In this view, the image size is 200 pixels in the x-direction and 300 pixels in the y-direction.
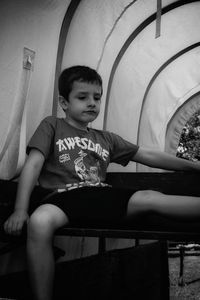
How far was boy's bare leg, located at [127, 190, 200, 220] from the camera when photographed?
155cm

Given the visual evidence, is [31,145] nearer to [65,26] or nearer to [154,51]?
[65,26]

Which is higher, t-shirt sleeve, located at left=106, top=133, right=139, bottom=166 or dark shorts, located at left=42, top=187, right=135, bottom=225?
t-shirt sleeve, located at left=106, top=133, right=139, bottom=166

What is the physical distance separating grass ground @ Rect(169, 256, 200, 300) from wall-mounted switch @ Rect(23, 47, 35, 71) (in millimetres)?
2082

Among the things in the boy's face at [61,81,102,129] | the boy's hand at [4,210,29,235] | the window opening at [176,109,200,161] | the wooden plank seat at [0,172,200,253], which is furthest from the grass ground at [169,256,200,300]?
the window opening at [176,109,200,161]

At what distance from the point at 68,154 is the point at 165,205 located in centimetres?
63

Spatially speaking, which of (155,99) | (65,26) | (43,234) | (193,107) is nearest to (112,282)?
(43,234)

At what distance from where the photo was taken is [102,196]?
64.1 inches

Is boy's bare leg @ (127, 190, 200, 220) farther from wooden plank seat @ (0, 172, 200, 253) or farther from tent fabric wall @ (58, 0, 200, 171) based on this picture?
tent fabric wall @ (58, 0, 200, 171)

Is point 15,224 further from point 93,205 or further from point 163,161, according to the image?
point 163,161

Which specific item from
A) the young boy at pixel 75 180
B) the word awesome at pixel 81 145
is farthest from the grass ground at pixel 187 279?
the word awesome at pixel 81 145

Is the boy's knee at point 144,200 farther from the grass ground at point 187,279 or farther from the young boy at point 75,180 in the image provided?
the grass ground at point 187,279

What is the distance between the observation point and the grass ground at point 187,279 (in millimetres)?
3309

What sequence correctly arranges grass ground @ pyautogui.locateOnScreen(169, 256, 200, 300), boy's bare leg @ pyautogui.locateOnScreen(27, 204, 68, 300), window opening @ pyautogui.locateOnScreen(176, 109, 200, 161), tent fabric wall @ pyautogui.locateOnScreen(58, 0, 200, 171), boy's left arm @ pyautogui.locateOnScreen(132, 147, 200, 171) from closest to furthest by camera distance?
boy's bare leg @ pyautogui.locateOnScreen(27, 204, 68, 300) < boy's left arm @ pyautogui.locateOnScreen(132, 147, 200, 171) < tent fabric wall @ pyautogui.locateOnScreen(58, 0, 200, 171) < grass ground @ pyautogui.locateOnScreen(169, 256, 200, 300) < window opening @ pyautogui.locateOnScreen(176, 109, 200, 161)

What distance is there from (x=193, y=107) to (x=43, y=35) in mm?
3105
